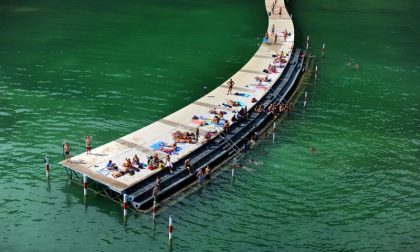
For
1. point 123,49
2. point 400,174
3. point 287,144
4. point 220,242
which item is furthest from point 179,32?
point 220,242

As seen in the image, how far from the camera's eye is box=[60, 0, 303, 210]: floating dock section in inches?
2071

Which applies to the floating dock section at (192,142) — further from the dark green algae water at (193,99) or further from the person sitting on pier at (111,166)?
the dark green algae water at (193,99)

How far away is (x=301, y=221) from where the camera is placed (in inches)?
1987

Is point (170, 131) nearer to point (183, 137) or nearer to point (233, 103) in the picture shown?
point (183, 137)

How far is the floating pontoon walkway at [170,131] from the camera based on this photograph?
174ft

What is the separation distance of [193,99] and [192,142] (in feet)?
57.7

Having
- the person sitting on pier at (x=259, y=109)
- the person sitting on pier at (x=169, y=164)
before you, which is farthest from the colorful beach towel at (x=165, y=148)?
the person sitting on pier at (x=259, y=109)

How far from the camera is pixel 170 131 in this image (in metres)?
63.5

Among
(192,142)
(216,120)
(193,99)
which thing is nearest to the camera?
(192,142)

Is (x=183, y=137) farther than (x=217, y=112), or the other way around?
(x=217, y=112)

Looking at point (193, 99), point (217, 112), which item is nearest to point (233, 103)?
point (217, 112)

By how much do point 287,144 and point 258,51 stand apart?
36.3m

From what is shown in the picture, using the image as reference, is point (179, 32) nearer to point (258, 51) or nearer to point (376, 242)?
point (258, 51)

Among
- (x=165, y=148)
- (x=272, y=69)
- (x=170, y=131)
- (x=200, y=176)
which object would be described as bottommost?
(x=200, y=176)
